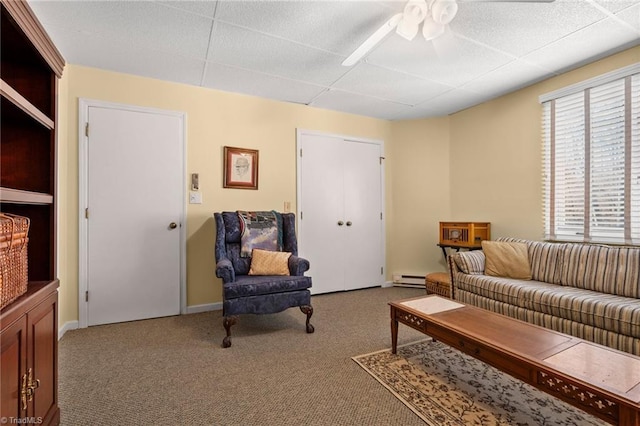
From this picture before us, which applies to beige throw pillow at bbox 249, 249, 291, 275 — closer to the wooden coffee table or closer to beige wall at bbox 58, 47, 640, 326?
beige wall at bbox 58, 47, 640, 326

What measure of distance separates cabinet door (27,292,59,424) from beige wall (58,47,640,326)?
149 centimetres

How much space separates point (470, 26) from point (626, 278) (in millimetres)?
2257

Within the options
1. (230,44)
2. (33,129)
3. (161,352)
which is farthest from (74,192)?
(230,44)

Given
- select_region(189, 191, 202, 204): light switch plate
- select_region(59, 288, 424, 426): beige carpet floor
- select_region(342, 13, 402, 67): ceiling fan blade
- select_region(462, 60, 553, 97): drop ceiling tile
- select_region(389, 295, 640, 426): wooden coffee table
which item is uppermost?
select_region(462, 60, 553, 97): drop ceiling tile

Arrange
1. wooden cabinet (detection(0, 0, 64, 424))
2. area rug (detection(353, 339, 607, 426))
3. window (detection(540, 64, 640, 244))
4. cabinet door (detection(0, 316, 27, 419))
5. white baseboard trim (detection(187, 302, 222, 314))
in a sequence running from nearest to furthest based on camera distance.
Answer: cabinet door (detection(0, 316, 27, 419))
wooden cabinet (detection(0, 0, 64, 424))
area rug (detection(353, 339, 607, 426))
window (detection(540, 64, 640, 244))
white baseboard trim (detection(187, 302, 222, 314))

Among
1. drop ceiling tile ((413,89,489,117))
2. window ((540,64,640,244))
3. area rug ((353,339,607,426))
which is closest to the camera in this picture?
area rug ((353,339,607,426))

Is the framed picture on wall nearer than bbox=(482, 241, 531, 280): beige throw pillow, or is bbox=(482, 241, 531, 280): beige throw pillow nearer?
bbox=(482, 241, 531, 280): beige throw pillow

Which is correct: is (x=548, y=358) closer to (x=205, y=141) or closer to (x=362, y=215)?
(x=362, y=215)

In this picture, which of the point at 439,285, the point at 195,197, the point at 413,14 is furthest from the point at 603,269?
the point at 195,197

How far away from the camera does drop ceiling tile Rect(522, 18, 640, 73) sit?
7.39 ft

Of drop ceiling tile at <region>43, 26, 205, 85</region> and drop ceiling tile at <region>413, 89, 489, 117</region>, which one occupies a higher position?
drop ceiling tile at <region>413, 89, 489, 117</region>

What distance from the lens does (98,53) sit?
2531mm

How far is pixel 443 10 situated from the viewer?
69.2 inches

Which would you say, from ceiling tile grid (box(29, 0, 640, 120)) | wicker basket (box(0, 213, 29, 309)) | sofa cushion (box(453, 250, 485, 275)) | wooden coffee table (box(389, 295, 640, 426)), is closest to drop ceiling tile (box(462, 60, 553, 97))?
ceiling tile grid (box(29, 0, 640, 120))
